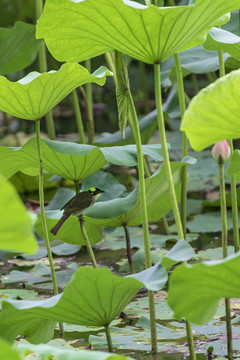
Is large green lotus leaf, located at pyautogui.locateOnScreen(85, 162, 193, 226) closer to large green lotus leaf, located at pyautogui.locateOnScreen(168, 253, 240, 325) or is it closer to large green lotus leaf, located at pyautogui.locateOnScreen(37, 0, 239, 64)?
large green lotus leaf, located at pyautogui.locateOnScreen(37, 0, 239, 64)

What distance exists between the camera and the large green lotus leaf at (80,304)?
40.0 inches

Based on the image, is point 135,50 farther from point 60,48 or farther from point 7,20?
point 7,20

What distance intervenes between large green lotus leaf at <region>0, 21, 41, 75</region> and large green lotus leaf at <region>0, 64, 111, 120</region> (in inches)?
47.9

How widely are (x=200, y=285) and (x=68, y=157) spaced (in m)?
0.72

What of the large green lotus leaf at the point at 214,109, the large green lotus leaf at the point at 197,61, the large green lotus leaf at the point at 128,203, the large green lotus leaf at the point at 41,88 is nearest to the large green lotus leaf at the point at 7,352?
the large green lotus leaf at the point at 214,109

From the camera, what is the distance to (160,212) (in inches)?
76.8

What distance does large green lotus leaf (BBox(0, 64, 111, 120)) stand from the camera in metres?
→ 1.31

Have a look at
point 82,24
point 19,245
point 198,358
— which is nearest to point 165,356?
point 198,358

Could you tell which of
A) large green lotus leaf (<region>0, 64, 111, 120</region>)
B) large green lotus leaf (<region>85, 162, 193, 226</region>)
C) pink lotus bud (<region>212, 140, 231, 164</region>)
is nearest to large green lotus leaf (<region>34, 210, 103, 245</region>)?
large green lotus leaf (<region>85, 162, 193, 226</region>)

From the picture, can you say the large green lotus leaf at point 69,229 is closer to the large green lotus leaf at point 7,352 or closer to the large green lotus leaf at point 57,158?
the large green lotus leaf at point 57,158

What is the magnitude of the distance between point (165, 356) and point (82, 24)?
2.23ft

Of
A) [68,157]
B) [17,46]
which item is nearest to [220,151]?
[68,157]

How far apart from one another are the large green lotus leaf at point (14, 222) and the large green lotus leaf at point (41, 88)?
0.76 metres

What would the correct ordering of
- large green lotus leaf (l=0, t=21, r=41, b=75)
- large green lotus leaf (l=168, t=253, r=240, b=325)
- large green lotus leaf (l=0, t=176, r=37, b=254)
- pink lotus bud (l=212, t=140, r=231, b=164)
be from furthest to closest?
large green lotus leaf (l=0, t=21, r=41, b=75)
pink lotus bud (l=212, t=140, r=231, b=164)
large green lotus leaf (l=168, t=253, r=240, b=325)
large green lotus leaf (l=0, t=176, r=37, b=254)
